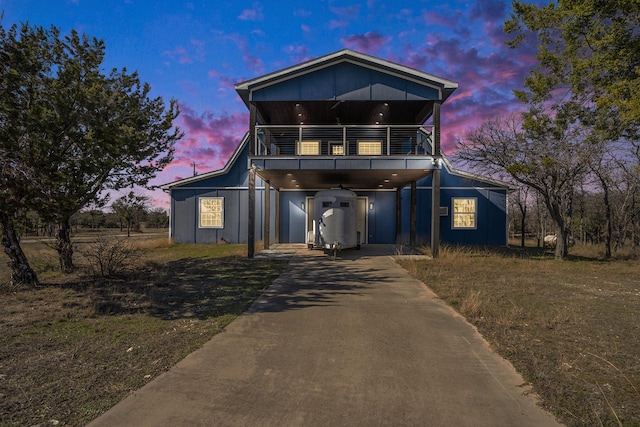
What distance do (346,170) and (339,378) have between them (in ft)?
34.2

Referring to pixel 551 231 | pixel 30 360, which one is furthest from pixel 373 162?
pixel 551 231

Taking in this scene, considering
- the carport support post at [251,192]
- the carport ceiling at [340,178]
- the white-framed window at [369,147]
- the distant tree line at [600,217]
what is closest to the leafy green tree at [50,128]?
the carport support post at [251,192]

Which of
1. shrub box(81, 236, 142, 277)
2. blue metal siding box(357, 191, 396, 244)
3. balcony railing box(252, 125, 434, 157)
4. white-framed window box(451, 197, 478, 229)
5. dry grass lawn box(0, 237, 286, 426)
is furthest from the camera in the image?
white-framed window box(451, 197, 478, 229)

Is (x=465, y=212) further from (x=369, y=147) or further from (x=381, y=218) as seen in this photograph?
(x=369, y=147)

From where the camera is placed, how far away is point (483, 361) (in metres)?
4.27

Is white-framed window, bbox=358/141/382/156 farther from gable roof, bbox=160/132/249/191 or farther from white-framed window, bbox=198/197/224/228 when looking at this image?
white-framed window, bbox=198/197/224/228

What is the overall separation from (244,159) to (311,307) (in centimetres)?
1545

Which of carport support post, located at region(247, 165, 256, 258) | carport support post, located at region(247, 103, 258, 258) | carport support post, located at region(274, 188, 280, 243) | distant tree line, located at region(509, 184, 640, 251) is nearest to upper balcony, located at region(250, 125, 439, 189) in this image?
carport support post, located at region(247, 103, 258, 258)

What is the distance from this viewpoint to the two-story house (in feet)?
45.4

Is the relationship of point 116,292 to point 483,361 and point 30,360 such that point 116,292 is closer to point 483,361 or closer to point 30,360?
point 30,360

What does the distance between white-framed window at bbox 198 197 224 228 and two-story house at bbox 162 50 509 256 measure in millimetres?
59

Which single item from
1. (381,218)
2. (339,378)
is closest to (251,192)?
(381,218)

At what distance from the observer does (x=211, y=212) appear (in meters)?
20.6

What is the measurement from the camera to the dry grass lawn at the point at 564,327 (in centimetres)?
337
